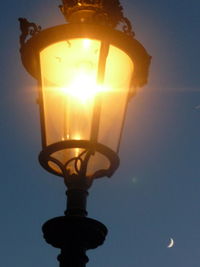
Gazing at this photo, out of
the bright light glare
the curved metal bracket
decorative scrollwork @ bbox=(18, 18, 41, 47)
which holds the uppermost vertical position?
decorative scrollwork @ bbox=(18, 18, 41, 47)

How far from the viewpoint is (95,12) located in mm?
5758

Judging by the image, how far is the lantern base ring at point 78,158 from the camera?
544cm

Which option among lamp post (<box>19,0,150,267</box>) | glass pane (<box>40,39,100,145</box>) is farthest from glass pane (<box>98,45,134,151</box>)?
glass pane (<box>40,39,100,145</box>)

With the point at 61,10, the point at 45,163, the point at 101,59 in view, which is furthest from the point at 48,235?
the point at 61,10

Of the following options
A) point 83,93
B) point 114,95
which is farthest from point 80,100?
point 114,95

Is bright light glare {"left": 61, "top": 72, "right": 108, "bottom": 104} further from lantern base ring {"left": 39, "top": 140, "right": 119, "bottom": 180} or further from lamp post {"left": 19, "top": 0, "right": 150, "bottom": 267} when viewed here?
lantern base ring {"left": 39, "top": 140, "right": 119, "bottom": 180}

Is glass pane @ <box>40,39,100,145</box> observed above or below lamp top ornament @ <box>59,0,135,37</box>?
below

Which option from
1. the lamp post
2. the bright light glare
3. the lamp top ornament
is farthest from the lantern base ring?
the lamp top ornament

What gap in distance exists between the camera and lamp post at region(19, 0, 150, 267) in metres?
5.36

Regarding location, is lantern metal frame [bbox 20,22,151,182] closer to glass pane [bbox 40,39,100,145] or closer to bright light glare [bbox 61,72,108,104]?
glass pane [bbox 40,39,100,145]

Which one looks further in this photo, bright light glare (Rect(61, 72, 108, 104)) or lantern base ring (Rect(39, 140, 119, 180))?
lantern base ring (Rect(39, 140, 119, 180))

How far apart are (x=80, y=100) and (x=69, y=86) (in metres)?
0.15

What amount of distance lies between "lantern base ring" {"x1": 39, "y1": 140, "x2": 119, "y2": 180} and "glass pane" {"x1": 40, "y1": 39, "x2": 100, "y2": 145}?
0.20 feet

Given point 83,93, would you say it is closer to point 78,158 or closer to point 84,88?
point 84,88
